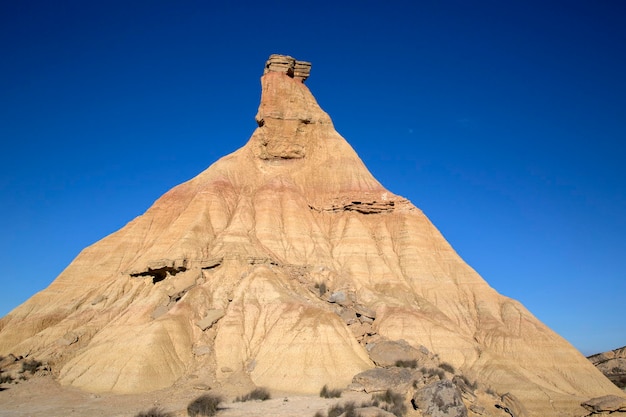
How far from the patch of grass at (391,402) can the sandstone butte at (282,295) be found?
5.55 m

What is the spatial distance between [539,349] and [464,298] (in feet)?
29.2

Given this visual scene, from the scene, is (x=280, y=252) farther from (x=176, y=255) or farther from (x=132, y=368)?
(x=132, y=368)

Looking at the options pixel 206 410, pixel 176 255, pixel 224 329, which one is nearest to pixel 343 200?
pixel 176 255

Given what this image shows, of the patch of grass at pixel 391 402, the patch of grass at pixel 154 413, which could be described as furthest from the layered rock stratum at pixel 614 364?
the patch of grass at pixel 154 413

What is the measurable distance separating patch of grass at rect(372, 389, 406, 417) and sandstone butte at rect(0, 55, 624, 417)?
5.55m

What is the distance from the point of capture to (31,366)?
38500 mm

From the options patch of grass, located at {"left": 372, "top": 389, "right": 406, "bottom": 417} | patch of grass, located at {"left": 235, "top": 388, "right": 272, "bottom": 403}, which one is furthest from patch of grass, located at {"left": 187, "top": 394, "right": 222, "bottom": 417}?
patch of grass, located at {"left": 372, "top": 389, "right": 406, "bottom": 417}

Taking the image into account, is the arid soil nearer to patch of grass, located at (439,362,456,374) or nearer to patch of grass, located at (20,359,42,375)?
patch of grass, located at (20,359,42,375)

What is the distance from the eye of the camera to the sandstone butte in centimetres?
3803

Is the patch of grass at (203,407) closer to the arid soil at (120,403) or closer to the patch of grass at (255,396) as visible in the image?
the arid soil at (120,403)

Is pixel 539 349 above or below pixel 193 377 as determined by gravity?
above

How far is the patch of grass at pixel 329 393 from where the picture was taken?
32.7 m

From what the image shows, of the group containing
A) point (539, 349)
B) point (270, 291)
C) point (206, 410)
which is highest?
point (270, 291)

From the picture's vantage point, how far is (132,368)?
35188mm
